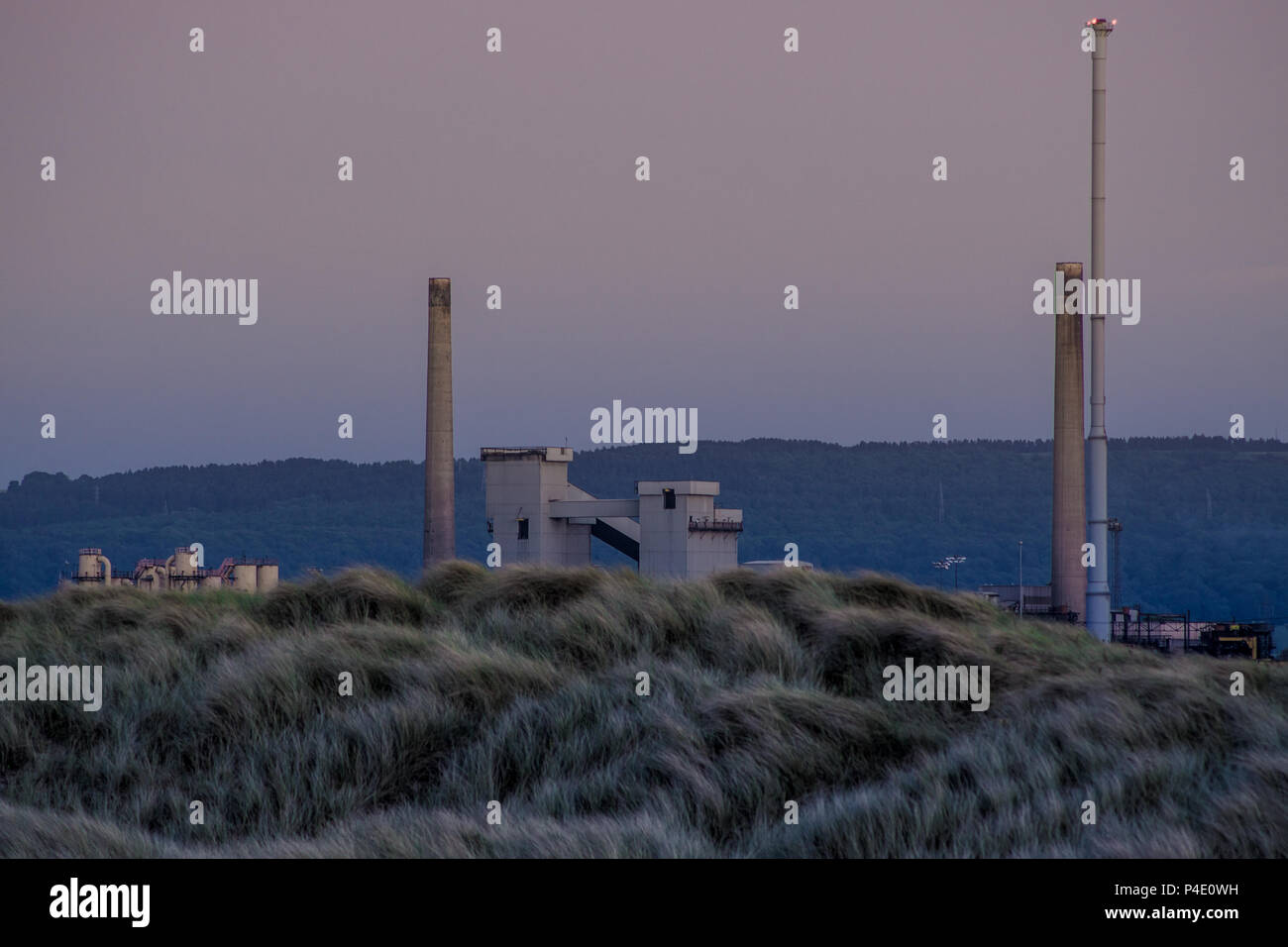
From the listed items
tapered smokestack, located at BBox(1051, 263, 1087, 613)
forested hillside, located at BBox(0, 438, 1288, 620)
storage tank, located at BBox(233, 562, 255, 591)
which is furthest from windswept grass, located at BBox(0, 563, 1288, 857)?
forested hillside, located at BBox(0, 438, 1288, 620)

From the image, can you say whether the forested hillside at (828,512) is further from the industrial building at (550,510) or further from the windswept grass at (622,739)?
the windswept grass at (622,739)

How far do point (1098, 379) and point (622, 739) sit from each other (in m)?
33.9

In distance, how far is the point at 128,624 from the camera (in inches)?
602

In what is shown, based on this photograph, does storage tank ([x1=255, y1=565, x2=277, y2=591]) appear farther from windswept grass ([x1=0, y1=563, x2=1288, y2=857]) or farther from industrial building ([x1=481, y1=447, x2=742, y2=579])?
windswept grass ([x1=0, y1=563, x2=1288, y2=857])

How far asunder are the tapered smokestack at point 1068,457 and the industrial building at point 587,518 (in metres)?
19.4

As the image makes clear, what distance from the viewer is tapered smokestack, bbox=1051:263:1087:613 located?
74938 millimetres

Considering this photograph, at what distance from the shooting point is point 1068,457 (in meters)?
78.1

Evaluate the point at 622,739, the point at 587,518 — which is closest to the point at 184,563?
the point at 587,518

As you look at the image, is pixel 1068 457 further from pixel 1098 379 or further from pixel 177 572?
pixel 177 572

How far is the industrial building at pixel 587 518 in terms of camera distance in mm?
80188

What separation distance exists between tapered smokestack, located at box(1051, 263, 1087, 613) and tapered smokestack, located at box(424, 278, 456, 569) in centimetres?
3398
